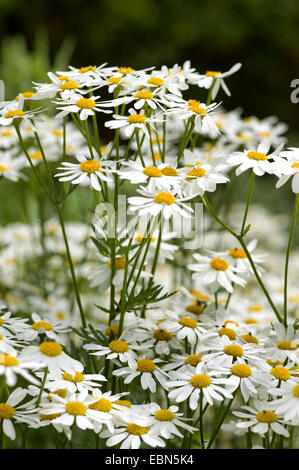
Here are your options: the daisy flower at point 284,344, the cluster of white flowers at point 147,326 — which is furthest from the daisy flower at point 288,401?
the daisy flower at point 284,344

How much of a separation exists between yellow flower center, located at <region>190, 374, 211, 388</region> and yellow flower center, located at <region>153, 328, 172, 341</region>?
139 millimetres

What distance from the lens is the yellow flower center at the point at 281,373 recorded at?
85cm

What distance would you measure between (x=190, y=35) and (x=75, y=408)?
4.97m

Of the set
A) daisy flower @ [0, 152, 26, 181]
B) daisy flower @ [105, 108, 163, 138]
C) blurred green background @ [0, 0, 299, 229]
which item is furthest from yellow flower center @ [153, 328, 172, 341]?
blurred green background @ [0, 0, 299, 229]

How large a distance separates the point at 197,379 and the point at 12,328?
28cm

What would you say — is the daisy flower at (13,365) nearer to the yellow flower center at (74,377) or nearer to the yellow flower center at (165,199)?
the yellow flower center at (74,377)

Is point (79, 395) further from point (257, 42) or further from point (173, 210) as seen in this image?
point (257, 42)

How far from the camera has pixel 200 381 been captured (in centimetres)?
83

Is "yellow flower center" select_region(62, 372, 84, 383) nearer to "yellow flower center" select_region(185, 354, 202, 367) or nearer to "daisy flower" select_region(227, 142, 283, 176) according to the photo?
"yellow flower center" select_region(185, 354, 202, 367)

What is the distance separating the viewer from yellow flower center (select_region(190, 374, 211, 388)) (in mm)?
825

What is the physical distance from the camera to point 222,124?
1.59 m

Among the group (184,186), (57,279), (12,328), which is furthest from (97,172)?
(57,279)

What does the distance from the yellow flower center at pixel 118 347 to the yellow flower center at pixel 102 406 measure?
126mm

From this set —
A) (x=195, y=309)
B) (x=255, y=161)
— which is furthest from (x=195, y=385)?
(x=255, y=161)
